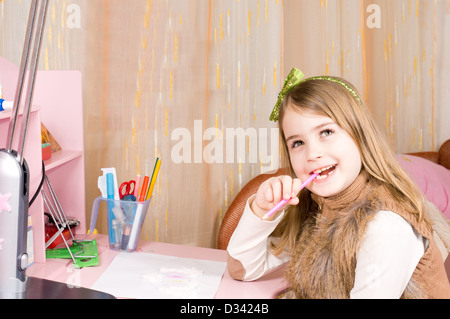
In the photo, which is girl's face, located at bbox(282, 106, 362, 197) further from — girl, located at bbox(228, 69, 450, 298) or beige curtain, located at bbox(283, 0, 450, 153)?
beige curtain, located at bbox(283, 0, 450, 153)

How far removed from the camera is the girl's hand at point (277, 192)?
0.99 m

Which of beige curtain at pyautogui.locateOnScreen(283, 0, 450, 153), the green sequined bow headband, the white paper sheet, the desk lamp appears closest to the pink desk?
the white paper sheet

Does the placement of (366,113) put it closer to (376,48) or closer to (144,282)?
(144,282)

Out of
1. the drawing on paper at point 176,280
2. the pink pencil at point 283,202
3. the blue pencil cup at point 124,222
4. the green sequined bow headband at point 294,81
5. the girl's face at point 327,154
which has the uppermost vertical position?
the green sequined bow headband at point 294,81

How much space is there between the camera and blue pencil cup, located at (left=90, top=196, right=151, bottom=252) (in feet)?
4.16

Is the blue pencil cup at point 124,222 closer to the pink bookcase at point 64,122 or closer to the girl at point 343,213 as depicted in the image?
the pink bookcase at point 64,122

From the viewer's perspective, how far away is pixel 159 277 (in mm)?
1114

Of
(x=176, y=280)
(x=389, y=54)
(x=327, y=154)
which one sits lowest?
(x=176, y=280)

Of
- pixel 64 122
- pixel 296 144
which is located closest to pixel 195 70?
pixel 64 122

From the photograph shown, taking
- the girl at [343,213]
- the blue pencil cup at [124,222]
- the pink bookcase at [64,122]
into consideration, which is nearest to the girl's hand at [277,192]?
the girl at [343,213]

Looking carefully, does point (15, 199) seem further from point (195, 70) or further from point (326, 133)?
point (195, 70)

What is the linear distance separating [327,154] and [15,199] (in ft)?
1.69

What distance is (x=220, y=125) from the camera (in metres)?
1.63
